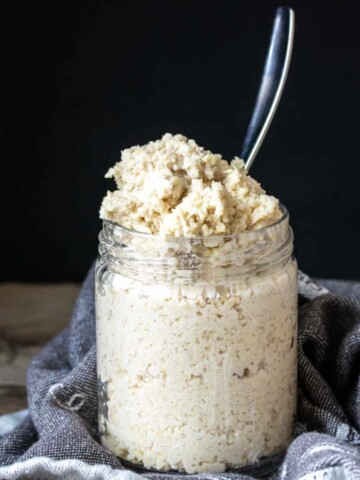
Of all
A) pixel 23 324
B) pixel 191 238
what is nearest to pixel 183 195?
pixel 191 238

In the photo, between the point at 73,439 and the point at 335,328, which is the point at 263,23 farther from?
the point at 73,439

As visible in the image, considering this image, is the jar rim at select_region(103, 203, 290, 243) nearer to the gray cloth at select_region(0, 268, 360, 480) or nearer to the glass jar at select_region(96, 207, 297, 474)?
the glass jar at select_region(96, 207, 297, 474)

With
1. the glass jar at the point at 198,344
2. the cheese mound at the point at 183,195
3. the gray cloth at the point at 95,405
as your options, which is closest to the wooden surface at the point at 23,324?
the gray cloth at the point at 95,405

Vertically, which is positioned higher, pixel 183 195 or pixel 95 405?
pixel 183 195

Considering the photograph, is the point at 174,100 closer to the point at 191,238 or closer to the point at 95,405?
the point at 95,405

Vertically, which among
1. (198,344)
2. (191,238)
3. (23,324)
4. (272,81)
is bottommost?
(23,324)

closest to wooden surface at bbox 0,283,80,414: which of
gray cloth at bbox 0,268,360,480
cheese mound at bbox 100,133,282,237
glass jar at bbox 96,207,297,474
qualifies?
gray cloth at bbox 0,268,360,480
